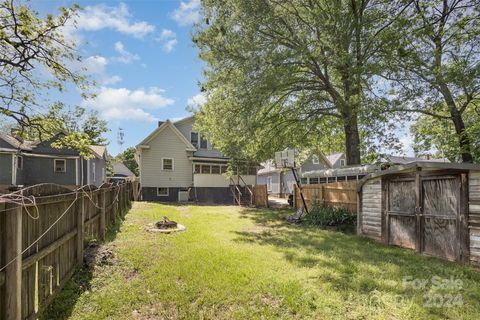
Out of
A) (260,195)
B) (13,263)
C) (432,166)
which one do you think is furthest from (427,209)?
(260,195)

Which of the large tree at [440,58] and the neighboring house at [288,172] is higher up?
the large tree at [440,58]

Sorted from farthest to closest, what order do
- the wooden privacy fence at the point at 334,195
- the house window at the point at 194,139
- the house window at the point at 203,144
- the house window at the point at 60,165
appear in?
1. the house window at the point at 203,144
2. the house window at the point at 194,139
3. the house window at the point at 60,165
4. the wooden privacy fence at the point at 334,195

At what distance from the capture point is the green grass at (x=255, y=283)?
3.91 meters

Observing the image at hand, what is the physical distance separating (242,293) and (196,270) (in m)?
1.27

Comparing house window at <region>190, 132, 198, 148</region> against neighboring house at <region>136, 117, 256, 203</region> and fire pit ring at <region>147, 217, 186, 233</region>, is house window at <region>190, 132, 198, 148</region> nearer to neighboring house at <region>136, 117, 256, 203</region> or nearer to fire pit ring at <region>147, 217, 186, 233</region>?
neighboring house at <region>136, 117, 256, 203</region>

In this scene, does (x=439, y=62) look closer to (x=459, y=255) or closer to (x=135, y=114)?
(x=459, y=255)

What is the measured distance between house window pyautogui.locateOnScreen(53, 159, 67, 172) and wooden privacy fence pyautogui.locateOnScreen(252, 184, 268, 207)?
49.2 feet

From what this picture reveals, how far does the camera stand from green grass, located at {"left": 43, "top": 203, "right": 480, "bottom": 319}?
3.91 m

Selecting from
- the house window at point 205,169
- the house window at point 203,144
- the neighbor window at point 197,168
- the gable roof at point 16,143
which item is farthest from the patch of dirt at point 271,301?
the gable roof at point 16,143

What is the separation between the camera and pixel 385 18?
11500mm

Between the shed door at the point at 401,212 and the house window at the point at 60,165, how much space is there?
2296 centimetres

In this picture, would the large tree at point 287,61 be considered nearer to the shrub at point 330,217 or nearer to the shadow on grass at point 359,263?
the shrub at point 330,217

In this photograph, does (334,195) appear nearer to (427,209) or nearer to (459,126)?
(427,209)

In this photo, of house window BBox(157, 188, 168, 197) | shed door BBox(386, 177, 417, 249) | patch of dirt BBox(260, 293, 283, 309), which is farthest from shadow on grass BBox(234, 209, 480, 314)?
house window BBox(157, 188, 168, 197)
